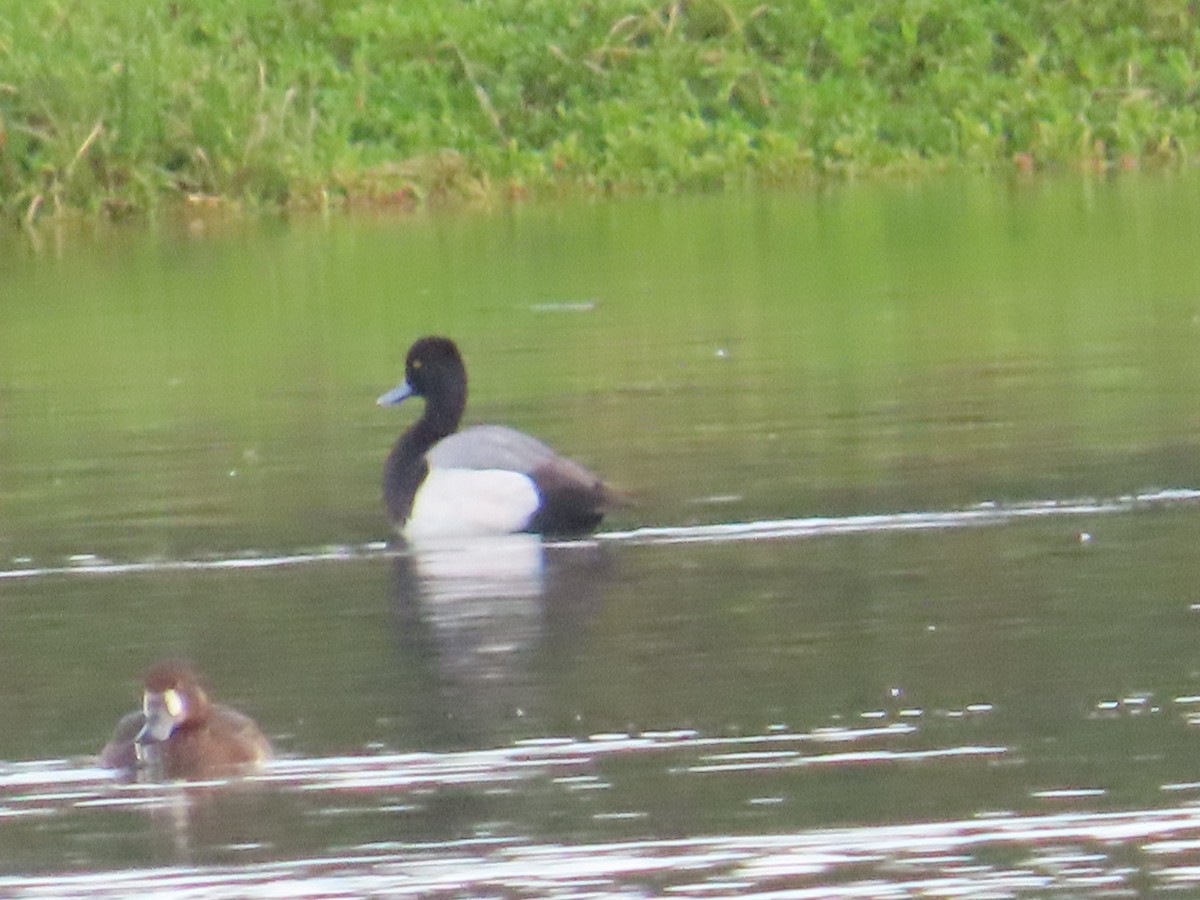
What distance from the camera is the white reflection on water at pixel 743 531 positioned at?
34.4 feet

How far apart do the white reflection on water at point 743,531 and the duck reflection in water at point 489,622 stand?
0.18 metres

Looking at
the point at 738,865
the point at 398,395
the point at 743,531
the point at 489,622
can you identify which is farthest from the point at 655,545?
the point at 738,865

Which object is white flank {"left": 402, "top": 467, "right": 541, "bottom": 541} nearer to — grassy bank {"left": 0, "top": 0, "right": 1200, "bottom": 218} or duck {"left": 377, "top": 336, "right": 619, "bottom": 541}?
duck {"left": 377, "top": 336, "right": 619, "bottom": 541}

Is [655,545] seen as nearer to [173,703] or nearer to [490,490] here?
[490,490]

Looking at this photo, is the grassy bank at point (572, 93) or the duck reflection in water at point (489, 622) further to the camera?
the grassy bank at point (572, 93)

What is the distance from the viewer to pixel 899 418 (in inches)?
530

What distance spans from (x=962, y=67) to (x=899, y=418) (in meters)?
19.1

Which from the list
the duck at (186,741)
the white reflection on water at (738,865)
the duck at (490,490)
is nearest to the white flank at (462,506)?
the duck at (490,490)

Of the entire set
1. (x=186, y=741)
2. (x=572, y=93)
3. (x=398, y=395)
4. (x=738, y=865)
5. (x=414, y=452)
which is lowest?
(x=738, y=865)

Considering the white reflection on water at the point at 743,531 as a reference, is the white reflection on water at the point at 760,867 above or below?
below

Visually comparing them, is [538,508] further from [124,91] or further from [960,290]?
[124,91]

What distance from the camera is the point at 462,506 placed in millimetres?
10977

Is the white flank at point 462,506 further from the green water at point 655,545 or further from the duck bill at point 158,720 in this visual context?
the duck bill at point 158,720

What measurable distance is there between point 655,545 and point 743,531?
28 cm
